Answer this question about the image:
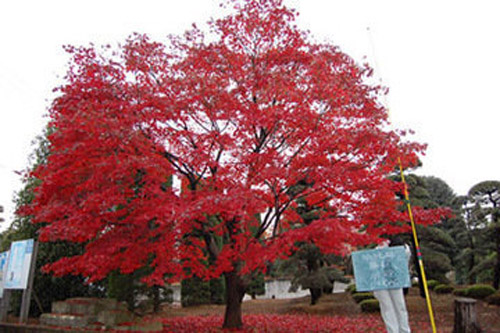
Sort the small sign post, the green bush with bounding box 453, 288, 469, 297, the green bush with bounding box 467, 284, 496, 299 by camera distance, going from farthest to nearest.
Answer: the green bush with bounding box 453, 288, 469, 297, the green bush with bounding box 467, 284, 496, 299, the small sign post

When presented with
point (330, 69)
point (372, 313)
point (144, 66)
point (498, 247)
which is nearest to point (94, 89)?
point (144, 66)

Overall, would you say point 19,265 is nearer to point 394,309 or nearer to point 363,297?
point 394,309

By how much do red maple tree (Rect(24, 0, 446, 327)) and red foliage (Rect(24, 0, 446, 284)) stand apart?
3 centimetres

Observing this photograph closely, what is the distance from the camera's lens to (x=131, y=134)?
6523mm

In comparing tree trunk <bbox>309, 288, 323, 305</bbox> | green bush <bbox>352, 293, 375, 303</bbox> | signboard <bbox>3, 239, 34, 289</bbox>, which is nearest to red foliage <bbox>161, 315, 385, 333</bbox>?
green bush <bbox>352, 293, 375, 303</bbox>

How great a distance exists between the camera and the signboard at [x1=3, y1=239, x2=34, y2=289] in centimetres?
886

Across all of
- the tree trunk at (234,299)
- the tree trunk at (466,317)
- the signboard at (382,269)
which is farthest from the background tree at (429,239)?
the signboard at (382,269)

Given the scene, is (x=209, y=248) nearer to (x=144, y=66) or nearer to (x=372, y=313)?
(x=144, y=66)

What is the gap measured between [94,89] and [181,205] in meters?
3.32

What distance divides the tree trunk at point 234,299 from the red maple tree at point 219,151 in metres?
0.03

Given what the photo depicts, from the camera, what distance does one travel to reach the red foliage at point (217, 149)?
21.5 feet

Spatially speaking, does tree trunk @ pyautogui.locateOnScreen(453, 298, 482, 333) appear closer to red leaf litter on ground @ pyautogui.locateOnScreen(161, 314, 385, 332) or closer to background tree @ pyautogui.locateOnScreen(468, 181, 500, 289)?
red leaf litter on ground @ pyautogui.locateOnScreen(161, 314, 385, 332)

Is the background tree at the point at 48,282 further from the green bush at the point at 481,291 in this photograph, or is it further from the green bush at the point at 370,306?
the green bush at the point at 481,291

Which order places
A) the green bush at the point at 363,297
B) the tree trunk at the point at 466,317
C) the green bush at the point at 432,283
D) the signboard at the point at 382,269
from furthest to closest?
1. the green bush at the point at 432,283
2. the green bush at the point at 363,297
3. the tree trunk at the point at 466,317
4. the signboard at the point at 382,269
